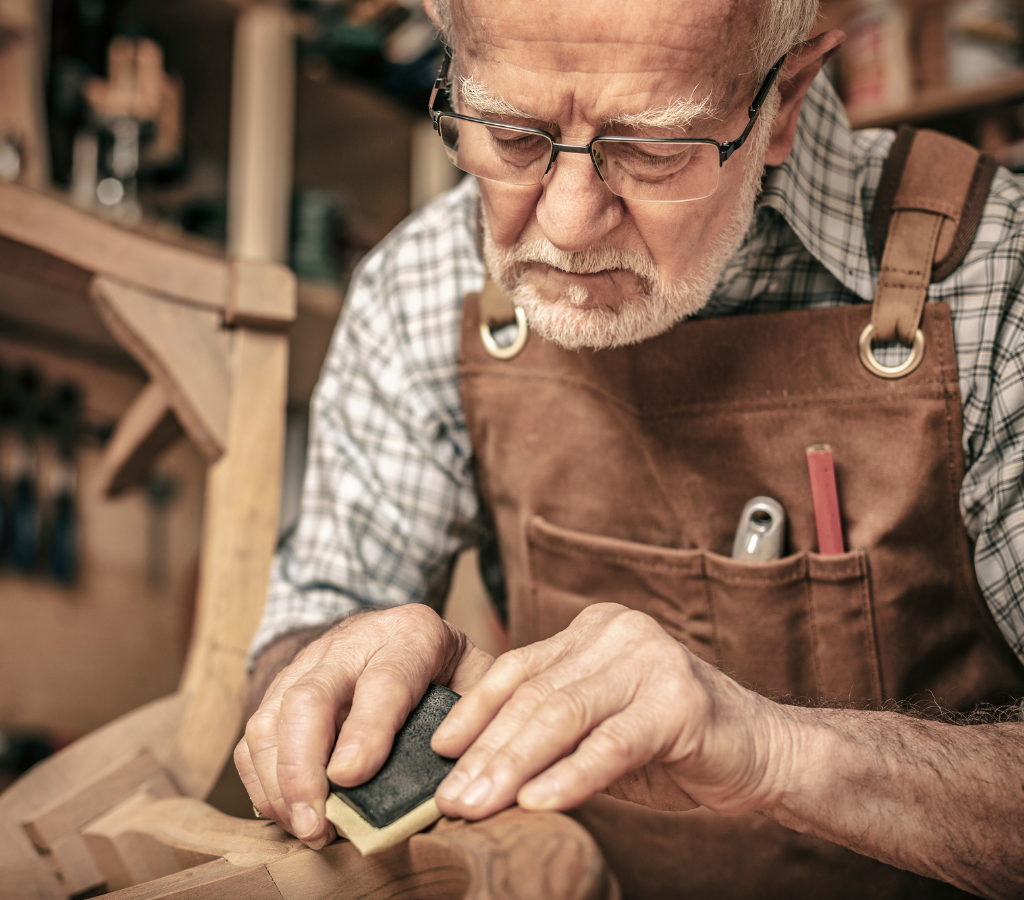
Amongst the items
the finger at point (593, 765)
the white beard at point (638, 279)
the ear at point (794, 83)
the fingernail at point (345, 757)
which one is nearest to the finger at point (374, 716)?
the fingernail at point (345, 757)

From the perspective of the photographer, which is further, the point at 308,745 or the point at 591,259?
the point at 591,259

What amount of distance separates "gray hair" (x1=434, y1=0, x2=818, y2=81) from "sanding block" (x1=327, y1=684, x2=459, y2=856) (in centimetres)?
64

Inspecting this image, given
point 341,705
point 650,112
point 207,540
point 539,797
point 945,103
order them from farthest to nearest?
point 945,103 < point 207,540 < point 650,112 < point 341,705 < point 539,797

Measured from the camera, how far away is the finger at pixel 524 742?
48 centimetres

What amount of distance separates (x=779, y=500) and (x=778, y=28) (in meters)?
0.47

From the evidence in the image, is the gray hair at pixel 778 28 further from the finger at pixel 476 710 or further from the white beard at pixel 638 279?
the finger at pixel 476 710

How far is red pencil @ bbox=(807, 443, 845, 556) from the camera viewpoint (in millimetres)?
→ 880

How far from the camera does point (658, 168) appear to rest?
2.53 feet

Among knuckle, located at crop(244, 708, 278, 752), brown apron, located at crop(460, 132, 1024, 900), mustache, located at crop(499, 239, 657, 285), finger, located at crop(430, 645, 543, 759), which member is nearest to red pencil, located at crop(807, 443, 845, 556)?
brown apron, located at crop(460, 132, 1024, 900)

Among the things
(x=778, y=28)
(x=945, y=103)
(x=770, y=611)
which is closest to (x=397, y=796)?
(x=770, y=611)

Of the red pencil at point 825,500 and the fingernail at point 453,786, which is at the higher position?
the red pencil at point 825,500

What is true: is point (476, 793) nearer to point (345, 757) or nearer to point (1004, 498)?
point (345, 757)

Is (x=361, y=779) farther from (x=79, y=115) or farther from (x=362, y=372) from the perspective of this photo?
(x=79, y=115)

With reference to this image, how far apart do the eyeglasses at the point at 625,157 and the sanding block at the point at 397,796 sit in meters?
0.49
